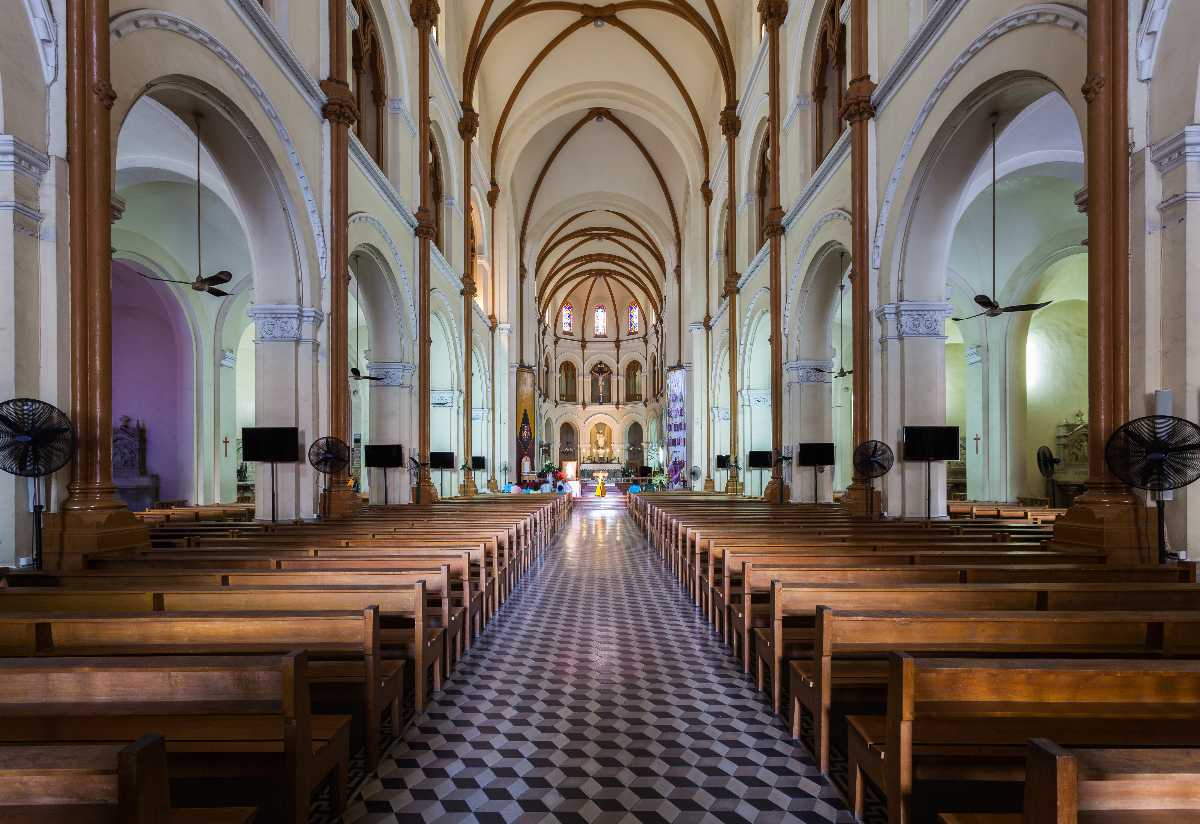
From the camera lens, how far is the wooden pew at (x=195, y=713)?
6.40 ft

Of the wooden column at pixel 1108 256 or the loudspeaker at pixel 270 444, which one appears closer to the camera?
the wooden column at pixel 1108 256

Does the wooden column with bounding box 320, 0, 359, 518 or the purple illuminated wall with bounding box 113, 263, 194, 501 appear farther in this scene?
the purple illuminated wall with bounding box 113, 263, 194, 501

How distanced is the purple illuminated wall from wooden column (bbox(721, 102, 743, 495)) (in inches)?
494

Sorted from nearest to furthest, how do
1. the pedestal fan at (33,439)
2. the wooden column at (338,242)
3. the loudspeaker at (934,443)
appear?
the pedestal fan at (33,439)
the loudspeaker at (934,443)
the wooden column at (338,242)

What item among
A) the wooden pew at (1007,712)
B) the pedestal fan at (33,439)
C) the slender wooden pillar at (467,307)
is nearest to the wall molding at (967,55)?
the wooden pew at (1007,712)

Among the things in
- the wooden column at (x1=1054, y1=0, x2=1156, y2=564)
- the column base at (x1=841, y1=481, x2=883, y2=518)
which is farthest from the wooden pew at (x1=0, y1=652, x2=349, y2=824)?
the column base at (x1=841, y1=481, x2=883, y2=518)

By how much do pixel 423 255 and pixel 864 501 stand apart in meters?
9.35

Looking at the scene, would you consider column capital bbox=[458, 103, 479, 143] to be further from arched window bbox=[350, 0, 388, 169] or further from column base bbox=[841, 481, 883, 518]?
column base bbox=[841, 481, 883, 518]

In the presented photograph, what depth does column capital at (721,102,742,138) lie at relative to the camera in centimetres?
1744

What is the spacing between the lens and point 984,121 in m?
7.74

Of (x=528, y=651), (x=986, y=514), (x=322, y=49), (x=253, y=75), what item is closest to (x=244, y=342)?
(x=322, y=49)

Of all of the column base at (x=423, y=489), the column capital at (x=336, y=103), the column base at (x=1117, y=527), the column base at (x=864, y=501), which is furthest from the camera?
the column base at (x=423, y=489)

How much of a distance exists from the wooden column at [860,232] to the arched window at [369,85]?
24.2 feet

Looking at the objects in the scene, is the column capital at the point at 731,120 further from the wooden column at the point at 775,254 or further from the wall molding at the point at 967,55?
the wall molding at the point at 967,55
